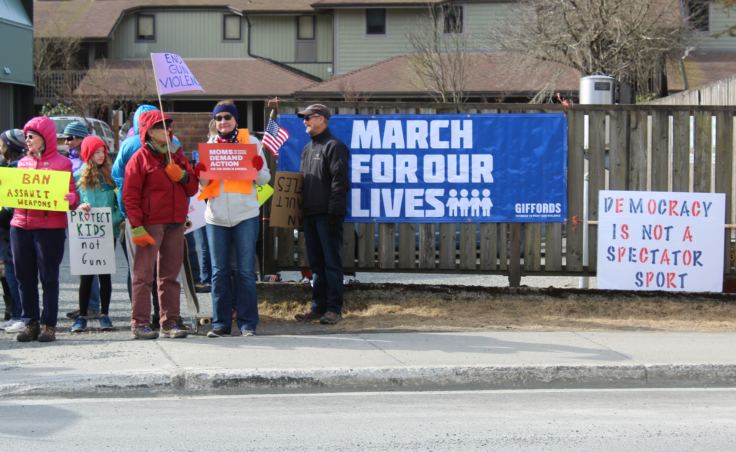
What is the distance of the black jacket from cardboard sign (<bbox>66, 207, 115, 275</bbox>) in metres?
1.96

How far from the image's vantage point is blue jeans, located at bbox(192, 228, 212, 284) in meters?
10.6

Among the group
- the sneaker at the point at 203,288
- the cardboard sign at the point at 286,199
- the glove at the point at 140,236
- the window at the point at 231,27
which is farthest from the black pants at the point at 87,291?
the window at the point at 231,27

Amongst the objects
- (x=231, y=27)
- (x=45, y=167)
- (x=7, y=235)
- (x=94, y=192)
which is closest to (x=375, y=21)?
(x=231, y=27)

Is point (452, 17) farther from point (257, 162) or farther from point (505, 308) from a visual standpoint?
point (257, 162)

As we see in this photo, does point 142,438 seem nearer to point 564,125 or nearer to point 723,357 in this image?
point 723,357

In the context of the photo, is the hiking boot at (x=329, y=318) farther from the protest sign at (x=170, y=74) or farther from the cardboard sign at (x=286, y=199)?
the protest sign at (x=170, y=74)

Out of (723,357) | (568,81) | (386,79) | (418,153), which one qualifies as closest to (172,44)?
(386,79)

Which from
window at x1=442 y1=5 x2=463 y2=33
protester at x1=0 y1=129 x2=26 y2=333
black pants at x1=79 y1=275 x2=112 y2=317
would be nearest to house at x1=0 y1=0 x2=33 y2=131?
protester at x1=0 y1=129 x2=26 y2=333

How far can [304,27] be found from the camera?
4278 cm

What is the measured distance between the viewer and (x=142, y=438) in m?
6.44

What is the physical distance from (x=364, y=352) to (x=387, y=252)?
238 centimetres

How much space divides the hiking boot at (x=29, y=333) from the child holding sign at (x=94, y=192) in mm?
475

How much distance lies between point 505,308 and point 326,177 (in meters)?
2.46

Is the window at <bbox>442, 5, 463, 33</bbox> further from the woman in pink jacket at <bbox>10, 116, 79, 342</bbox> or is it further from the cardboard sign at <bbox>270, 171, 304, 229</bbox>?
the woman in pink jacket at <bbox>10, 116, 79, 342</bbox>
